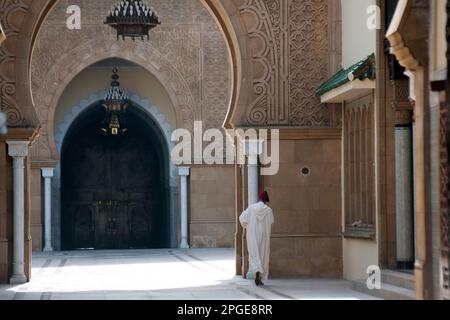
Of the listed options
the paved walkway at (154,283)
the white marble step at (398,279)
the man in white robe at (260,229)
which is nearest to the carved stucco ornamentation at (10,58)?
the paved walkway at (154,283)

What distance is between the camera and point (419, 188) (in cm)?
942

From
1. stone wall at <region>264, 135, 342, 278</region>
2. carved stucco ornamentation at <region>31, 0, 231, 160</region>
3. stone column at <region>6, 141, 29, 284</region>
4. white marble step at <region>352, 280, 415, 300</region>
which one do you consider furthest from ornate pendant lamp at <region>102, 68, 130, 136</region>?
white marble step at <region>352, 280, 415, 300</region>

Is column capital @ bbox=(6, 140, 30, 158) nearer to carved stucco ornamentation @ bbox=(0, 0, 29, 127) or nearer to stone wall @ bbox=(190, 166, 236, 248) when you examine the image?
carved stucco ornamentation @ bbox=(0, 0, 29, 127)

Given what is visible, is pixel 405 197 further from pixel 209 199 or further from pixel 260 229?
pixel 209 199

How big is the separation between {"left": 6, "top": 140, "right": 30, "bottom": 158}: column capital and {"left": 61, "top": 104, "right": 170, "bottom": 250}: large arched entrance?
12.4 metres

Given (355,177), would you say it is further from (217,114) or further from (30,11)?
(217,114)

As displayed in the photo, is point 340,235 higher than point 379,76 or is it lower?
lower

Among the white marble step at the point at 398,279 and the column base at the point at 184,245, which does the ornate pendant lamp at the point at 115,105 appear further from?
the white marble step at the point at 398,279

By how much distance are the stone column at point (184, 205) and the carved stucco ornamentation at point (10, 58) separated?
10.0 metres

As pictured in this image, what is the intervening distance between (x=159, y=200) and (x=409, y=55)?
18.6 metres

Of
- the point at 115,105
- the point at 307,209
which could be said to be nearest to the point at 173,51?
the point at 115,105

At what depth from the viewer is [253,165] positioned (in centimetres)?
1517

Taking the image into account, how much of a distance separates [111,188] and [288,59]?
43.2ft
